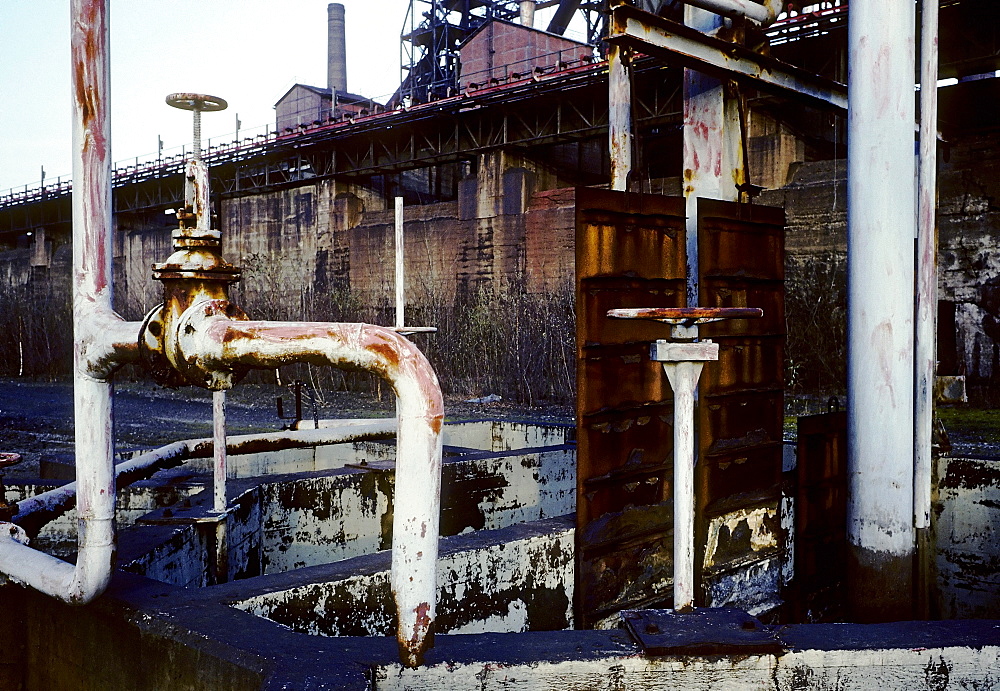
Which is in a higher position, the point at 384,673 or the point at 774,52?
the point at 774,52

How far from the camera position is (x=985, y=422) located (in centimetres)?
1235

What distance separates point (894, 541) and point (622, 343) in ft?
5.57

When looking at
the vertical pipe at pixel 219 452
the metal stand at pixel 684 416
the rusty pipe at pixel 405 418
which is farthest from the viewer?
the vertical pipe at pixel 219 452

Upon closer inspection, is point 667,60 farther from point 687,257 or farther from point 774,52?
point 774,52

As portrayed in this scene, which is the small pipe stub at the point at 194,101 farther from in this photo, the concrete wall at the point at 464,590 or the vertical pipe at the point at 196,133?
the concrete wall at the point at 464,590

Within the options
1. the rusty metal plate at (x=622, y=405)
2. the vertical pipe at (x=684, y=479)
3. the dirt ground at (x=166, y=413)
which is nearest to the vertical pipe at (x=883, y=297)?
the rusty metal plate at (x=622, y=405)

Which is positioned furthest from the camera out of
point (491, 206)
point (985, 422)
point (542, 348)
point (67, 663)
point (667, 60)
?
point (491, 206)

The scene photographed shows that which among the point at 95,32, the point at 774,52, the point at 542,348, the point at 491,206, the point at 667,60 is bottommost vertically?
the point at 542,348

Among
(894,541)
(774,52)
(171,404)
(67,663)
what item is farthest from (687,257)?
(171,404)

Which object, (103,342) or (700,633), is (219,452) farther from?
(700,633)

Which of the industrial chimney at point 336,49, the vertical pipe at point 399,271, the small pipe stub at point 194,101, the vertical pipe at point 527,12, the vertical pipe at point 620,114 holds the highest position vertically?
the industrial chimney at point 336,49

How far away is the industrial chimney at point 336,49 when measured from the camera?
38656mm

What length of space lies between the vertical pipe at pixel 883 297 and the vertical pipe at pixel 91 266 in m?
3.47

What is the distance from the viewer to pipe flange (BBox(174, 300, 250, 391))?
2398mm
